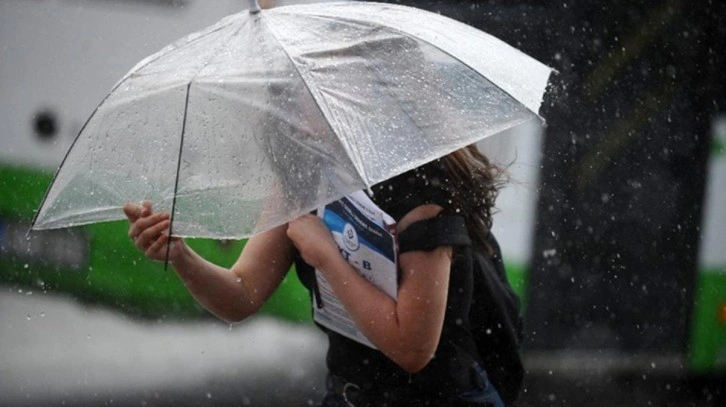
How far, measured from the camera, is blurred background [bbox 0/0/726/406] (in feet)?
19.8

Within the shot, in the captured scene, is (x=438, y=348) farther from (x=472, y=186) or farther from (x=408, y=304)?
(x=472, y=186)

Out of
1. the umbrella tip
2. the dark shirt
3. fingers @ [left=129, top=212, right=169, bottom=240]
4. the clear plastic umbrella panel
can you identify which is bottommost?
the dark shirt

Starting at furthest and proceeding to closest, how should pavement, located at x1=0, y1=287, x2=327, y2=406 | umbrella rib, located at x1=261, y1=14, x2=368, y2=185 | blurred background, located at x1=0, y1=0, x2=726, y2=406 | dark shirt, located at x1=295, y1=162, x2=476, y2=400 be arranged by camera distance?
pavement, located at x1=0, y1=287, x2=327, y2=406, blurred background, located at x1=0, y1=0, x2=726, y2=406, dark shirt, located at x1=295, y1=162, x2=476, y2=400, umbrella rib, located at x1=261, y1=14, x2=368, y2=185

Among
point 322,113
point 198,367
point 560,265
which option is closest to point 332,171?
point 322,113

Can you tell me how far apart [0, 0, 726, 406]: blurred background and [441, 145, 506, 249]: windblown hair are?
Result: 3.37 m

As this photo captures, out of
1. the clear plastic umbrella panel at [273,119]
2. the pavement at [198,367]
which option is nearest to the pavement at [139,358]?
the pavement at [198,367]

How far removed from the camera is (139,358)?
6684mm

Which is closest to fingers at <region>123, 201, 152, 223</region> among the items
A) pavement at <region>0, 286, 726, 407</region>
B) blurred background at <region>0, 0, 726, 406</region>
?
blurred background at <region>0, 0, 726, 406</region>

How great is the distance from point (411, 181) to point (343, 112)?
0.20 meters

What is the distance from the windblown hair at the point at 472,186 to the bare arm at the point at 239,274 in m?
0.39

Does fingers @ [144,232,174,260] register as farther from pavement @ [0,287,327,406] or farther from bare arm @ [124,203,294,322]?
pavement @ [0,287,327,406]

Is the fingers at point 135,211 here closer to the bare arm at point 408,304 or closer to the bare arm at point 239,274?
the bare arm at point 239,274

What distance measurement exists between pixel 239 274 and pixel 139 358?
411 centimetres

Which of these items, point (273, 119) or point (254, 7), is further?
point (254, 7)
